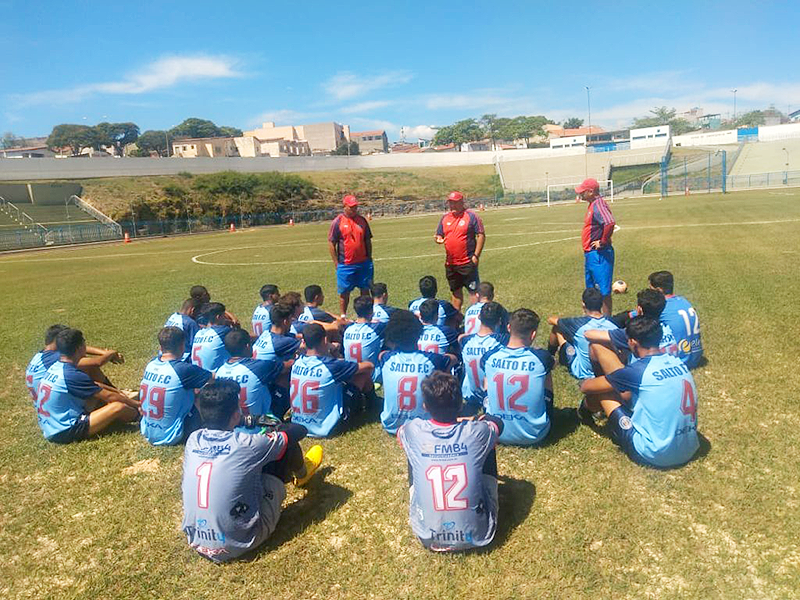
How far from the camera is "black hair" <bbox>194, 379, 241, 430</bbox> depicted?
3.70 metres

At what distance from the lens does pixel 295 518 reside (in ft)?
13.7

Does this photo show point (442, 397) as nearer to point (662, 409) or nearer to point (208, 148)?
point (662, 409)

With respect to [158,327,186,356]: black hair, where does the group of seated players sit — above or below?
below

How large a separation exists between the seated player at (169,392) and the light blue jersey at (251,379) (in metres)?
0.31

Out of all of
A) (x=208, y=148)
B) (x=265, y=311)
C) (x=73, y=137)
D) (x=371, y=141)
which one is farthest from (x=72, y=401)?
(x=371, y=141)

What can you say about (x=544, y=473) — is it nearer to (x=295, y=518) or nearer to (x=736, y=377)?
(x=295, y=518)

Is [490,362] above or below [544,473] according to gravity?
above

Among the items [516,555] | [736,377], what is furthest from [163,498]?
[736,377]

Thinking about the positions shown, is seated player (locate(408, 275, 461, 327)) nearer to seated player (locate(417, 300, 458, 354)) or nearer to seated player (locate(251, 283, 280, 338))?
seated player (locate(417, 300, 458, 354))

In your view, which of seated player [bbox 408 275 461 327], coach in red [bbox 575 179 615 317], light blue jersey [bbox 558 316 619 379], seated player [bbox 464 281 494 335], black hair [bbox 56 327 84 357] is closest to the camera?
black hair [bbox 56 327 84 357]

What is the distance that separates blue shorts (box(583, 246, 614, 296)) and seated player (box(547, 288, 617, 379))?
182 cm

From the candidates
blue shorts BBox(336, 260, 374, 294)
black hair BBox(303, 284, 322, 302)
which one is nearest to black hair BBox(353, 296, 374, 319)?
black hair BBox(303, 284, 322, 302)

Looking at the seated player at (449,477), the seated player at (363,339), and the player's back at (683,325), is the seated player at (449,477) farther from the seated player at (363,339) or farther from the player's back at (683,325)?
the player's back at (683,325)

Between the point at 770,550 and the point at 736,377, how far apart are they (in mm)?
3298
